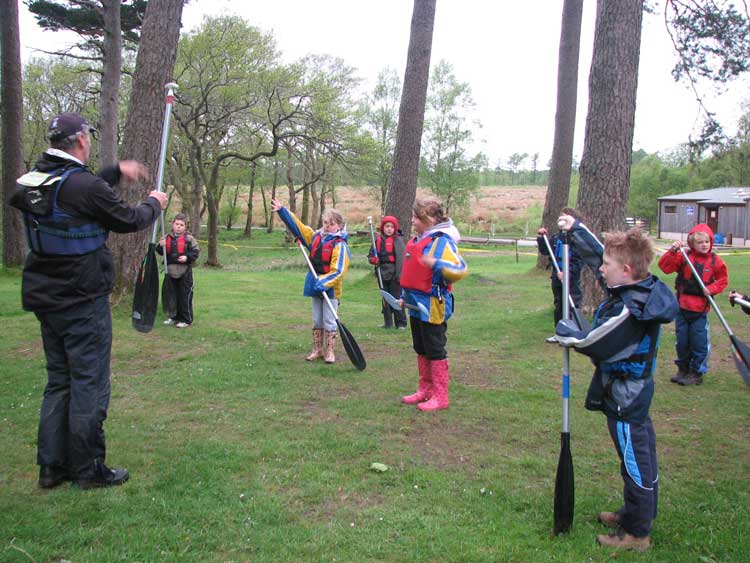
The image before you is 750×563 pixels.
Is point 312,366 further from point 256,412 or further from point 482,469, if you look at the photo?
point 482,469

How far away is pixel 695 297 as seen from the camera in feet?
23.1

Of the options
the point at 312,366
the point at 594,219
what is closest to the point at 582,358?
the point at 594,219

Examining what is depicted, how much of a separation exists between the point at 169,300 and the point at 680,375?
7341 mm

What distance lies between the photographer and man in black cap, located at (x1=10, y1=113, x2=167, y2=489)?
3.82m

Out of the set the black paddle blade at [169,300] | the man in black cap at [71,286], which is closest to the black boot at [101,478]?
the man in black cap at [71,286]

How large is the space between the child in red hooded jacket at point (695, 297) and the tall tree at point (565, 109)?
10.8m

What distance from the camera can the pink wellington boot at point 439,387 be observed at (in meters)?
5.98

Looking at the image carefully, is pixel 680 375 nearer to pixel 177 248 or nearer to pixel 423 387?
pixel 423 387


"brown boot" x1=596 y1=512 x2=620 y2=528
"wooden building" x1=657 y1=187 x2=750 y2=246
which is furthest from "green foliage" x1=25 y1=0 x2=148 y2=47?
"wooden building" x1=657 y1=187 x2=750 y2=246

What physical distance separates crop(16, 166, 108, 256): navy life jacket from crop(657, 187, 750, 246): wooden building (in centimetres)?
3826

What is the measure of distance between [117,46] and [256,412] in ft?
49.4

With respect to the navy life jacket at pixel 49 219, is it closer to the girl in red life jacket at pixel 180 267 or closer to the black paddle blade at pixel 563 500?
the black paddle blade at pixel 563 500

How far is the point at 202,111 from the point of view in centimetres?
2498

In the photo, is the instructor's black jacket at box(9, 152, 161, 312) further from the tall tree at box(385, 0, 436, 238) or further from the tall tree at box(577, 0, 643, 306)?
the tall tree at box(385, 0, 436, 238)
